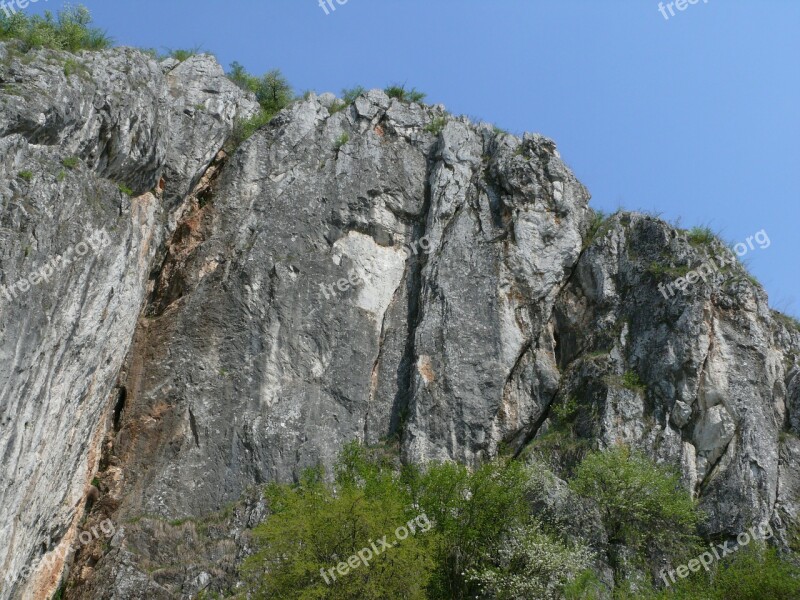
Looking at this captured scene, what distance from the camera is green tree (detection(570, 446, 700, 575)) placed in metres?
21.7

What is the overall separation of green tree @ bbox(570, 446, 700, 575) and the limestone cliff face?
55.7 inches

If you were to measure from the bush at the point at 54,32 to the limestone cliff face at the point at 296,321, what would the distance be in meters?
1.00

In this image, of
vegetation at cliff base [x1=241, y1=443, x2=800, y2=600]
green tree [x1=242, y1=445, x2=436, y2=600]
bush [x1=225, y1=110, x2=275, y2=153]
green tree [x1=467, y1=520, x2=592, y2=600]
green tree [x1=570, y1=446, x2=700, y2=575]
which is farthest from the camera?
bush [x1=225, y1=110, x2=275, y2=153]

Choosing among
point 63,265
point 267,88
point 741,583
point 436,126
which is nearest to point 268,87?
point 267,88

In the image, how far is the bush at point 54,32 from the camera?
20.8 metres

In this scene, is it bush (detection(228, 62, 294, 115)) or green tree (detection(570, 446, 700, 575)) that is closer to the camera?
green tree (detection(570, 446, 700, 575))

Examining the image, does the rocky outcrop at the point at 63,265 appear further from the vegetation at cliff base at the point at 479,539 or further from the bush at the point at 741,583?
the bush at the point at 741,583

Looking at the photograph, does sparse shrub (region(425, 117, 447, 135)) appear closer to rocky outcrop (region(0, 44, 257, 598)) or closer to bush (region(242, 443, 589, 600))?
rocky outcrop (region(0, 44, 257, 598))

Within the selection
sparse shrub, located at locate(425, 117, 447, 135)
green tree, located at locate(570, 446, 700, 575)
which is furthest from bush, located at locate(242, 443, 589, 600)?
sparse shrub, located at locate(425, 117, 447, 135)

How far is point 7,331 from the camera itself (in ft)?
51.9

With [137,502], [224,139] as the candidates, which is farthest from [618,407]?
[224,139]

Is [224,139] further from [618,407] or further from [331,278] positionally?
[618,407]

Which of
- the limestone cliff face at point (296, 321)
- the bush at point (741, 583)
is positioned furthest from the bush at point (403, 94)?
the bush at point (741, 583)

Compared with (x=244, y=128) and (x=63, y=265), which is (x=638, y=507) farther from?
(x=244, y=128)
